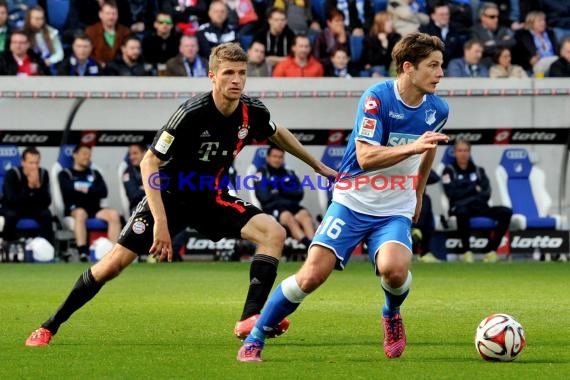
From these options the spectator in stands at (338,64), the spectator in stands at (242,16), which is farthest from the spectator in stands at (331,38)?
the spectator in stands at (242,16)

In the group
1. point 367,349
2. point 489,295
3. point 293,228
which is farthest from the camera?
point 293,228

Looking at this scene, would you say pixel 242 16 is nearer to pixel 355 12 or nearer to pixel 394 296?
pixel 355 12

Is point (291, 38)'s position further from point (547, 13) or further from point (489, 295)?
point (489, 295)

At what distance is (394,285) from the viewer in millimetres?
8266

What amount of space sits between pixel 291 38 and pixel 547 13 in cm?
526

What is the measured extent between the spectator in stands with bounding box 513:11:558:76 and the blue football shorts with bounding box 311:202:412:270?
548 inches

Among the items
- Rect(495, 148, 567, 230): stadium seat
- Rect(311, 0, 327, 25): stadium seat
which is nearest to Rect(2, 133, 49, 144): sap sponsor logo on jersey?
Rect(311, 0, 327, 25): stadium seat

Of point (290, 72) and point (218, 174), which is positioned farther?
point (290, 72)

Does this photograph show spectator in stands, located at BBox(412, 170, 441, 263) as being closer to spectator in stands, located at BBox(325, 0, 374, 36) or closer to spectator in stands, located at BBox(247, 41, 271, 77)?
spectator in stands, located at BBox(247, 41, 271, 77)

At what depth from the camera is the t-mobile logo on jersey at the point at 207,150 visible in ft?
30.3

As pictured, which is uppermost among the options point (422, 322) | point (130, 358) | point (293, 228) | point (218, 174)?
point (218, 174)

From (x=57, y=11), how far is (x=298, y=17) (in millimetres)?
4015

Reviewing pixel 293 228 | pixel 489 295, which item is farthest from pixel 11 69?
pixel 489 295

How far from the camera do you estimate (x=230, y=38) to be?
21.1 meters
